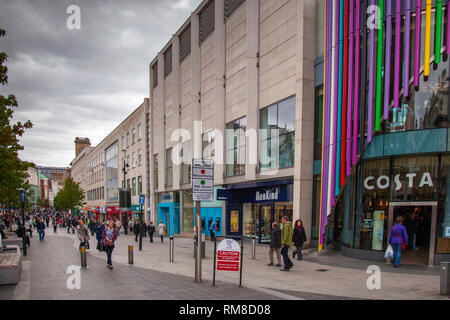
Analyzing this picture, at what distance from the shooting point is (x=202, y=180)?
958cm

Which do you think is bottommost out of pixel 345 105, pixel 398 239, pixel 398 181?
pixel 398 239

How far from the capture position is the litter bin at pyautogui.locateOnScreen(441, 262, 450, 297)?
7938mm

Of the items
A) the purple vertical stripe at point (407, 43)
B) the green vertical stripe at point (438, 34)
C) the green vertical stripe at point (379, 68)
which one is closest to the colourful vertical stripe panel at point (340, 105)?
the green vertical stripe at point (379, 68)

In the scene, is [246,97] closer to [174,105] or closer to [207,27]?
[207,27]

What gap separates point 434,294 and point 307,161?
8.85 m

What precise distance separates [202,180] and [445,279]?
6266 millimetres

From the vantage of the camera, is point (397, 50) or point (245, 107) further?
point (245, 107)

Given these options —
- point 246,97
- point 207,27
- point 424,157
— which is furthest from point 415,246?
point 207,27

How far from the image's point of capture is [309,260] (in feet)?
45.5

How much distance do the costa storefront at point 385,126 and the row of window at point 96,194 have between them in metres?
55.7

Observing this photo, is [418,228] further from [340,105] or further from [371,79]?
[371,79]

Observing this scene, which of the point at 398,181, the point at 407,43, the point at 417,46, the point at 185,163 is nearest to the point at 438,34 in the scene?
the point at 417,46

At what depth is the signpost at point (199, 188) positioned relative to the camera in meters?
9.42

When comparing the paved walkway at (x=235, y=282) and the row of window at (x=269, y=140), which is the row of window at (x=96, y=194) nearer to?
the row of window at (x=269, y=140)
